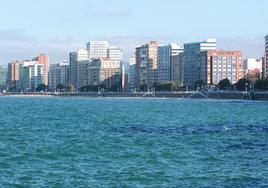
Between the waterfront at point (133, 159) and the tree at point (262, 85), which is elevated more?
the tree at point (262, 85)

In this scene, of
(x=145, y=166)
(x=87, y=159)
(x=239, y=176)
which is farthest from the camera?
(x=87, y=159)

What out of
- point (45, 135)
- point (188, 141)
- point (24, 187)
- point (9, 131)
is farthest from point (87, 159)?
point (9, 131)

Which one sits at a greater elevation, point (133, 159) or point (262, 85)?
point (262, 85)

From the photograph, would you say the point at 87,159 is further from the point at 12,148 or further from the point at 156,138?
the point at 156,138

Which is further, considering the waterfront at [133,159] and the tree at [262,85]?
the tree at [262,85]

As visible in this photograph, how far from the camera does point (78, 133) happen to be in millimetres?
48406

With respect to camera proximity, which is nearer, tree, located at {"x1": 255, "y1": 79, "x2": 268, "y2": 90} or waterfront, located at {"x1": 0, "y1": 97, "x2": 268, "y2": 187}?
waterfront, located at {"x1": 0, "y1": 97, "x2": 268, "y2": 187}

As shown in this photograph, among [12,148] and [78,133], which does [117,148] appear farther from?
[78,133]

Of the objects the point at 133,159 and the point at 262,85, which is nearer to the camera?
the point at 133,159

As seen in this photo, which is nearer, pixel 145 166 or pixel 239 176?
pixel 239 176

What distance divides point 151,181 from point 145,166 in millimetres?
3912

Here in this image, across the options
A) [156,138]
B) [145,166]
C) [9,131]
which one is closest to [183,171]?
[145,166]

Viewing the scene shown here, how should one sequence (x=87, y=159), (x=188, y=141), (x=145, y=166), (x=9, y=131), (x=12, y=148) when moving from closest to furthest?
1. (x=145, y=166)
2. (x=87, y=159)
3. (x=12, y=148)
4. (x=188, y=141)
5. (x=9, y=131)

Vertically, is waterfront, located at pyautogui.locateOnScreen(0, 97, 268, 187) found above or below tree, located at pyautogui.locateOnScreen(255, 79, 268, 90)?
below
